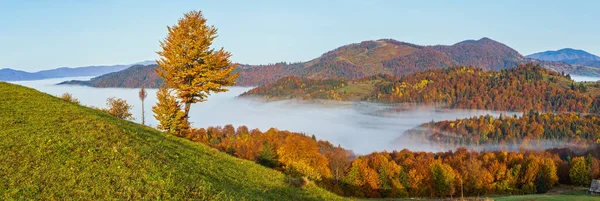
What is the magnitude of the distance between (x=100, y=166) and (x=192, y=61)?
72.8 ft

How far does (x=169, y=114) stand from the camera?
119ft

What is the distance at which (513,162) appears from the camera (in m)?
116

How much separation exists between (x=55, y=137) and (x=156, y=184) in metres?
6.39

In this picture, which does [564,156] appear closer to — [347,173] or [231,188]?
[347,173]

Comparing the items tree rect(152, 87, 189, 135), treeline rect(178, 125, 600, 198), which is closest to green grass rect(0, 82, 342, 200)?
tree rect(152, 87, 189, 135)

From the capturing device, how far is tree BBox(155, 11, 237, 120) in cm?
3553

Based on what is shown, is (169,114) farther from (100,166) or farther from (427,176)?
(427,176)

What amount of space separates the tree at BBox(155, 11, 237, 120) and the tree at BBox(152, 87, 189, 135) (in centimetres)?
70

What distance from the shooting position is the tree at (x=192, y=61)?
117 feet

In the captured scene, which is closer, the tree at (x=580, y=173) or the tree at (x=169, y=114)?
the tree at (x=169, y=114)

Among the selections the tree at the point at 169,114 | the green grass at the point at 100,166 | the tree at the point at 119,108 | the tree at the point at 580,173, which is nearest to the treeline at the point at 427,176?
the tree at the point at 580,173

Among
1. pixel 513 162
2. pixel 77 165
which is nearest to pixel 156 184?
pixel 77 165

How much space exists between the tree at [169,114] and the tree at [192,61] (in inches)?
27.7

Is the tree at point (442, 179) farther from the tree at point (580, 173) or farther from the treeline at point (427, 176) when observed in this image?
the tree at point (580, 173)
